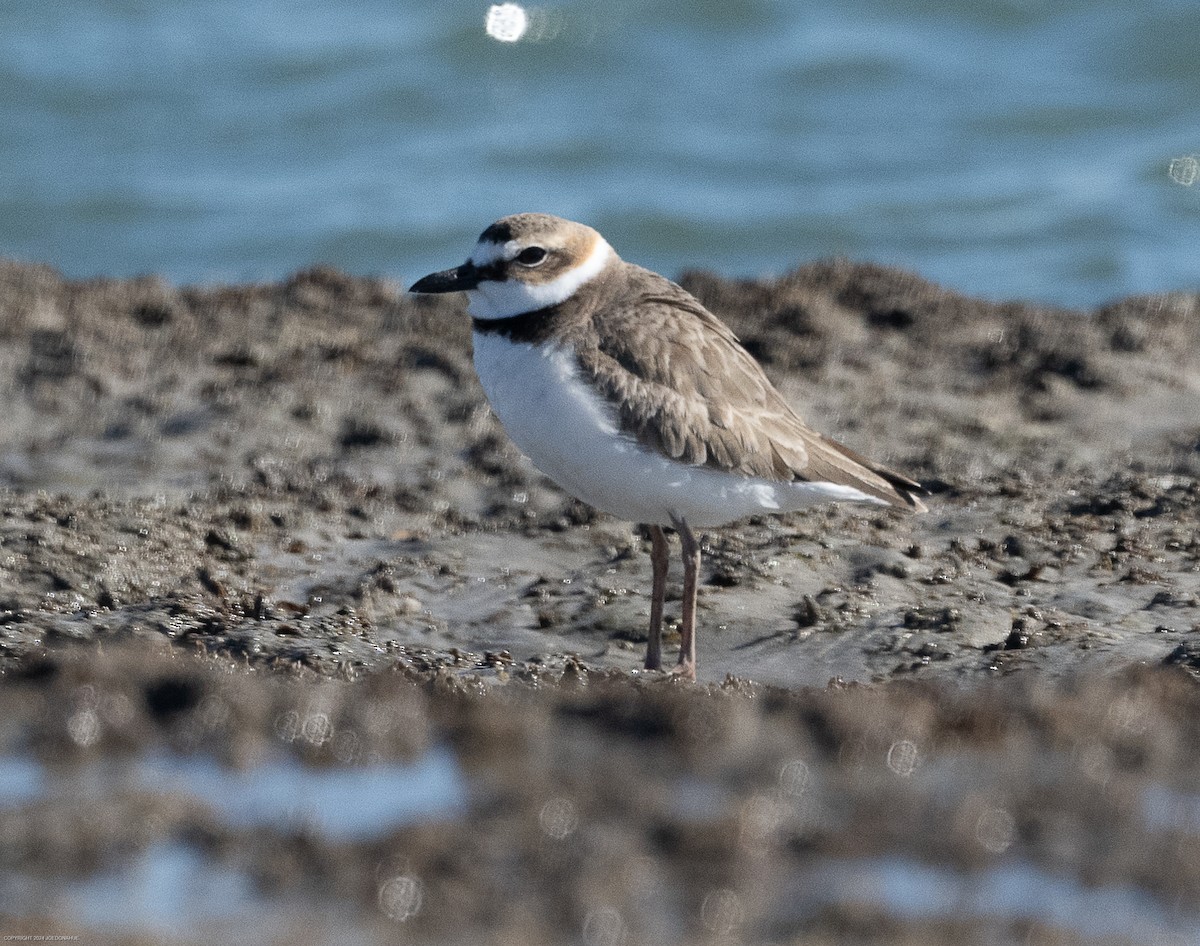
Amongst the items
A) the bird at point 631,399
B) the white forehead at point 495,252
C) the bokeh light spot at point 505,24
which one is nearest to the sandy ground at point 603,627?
the bird at point 631,399

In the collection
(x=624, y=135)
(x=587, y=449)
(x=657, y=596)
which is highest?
(x=624, y=135)

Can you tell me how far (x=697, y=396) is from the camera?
6.13 metres

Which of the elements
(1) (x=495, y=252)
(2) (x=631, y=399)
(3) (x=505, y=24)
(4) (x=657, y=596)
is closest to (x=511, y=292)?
(1) (x=495, y=252)

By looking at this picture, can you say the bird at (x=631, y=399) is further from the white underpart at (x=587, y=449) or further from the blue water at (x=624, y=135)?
the blue water at (x=624, y=135)

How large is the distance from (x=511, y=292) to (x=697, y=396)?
0.82 meters

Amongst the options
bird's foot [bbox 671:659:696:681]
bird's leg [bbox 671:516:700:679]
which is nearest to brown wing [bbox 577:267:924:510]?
bird's leg [bbox 671:516:700:679]

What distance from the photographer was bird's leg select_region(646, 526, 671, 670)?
6.09 m

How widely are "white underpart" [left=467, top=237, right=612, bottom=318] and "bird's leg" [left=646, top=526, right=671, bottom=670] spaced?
42.0 inches

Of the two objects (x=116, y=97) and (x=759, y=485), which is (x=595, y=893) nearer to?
(x=759, y=485)

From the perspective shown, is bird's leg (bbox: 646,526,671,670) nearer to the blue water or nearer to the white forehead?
the white forehead

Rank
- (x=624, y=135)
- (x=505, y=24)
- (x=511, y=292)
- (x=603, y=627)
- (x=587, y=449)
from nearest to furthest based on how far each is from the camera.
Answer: (x=587, y=449), (x=511, y=292), (x=603, y=627), (x=624, y=135), (x=505, y=24)

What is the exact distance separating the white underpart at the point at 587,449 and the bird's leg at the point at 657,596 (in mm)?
244

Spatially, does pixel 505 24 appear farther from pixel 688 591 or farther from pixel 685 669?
pixel 685 669

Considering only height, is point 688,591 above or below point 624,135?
below
